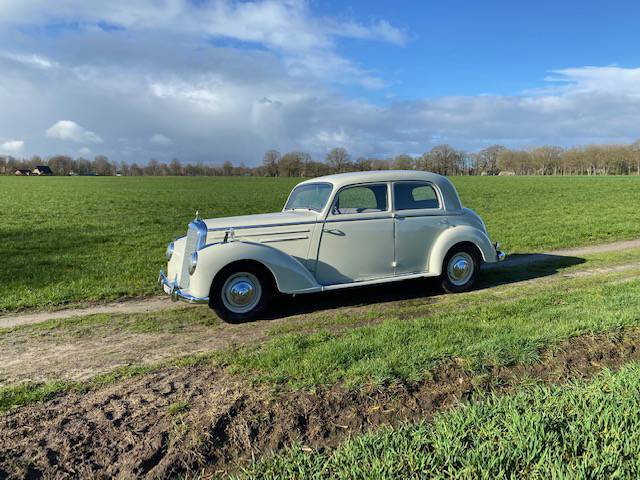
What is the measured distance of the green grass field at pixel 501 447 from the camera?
2.49m

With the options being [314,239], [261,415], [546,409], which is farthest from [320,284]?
[546,409]

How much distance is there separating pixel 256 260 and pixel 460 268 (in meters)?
3.34

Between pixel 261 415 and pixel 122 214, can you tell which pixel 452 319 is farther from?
pixel 122 214

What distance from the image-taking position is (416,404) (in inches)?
133

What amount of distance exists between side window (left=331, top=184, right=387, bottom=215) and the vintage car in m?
0.01

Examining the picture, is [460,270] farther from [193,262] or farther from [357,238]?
[193,262]

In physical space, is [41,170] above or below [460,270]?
above

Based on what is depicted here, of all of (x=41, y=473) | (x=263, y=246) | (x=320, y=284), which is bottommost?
(x=41, y=473)

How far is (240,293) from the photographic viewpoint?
18.7 feet

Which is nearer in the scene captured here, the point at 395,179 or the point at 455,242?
the point at 395,179

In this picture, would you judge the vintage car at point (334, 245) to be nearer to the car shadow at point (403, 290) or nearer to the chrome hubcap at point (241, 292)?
the chrome hubcap at point (241, 292)

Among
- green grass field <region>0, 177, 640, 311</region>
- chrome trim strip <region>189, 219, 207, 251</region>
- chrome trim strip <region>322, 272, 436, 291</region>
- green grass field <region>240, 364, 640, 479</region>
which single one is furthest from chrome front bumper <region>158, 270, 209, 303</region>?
green grass field <region>240, 364, 640, 479</region>

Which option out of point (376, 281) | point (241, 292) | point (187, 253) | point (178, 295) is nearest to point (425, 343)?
point (376, 281)

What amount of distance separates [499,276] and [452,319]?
3.43 meters
